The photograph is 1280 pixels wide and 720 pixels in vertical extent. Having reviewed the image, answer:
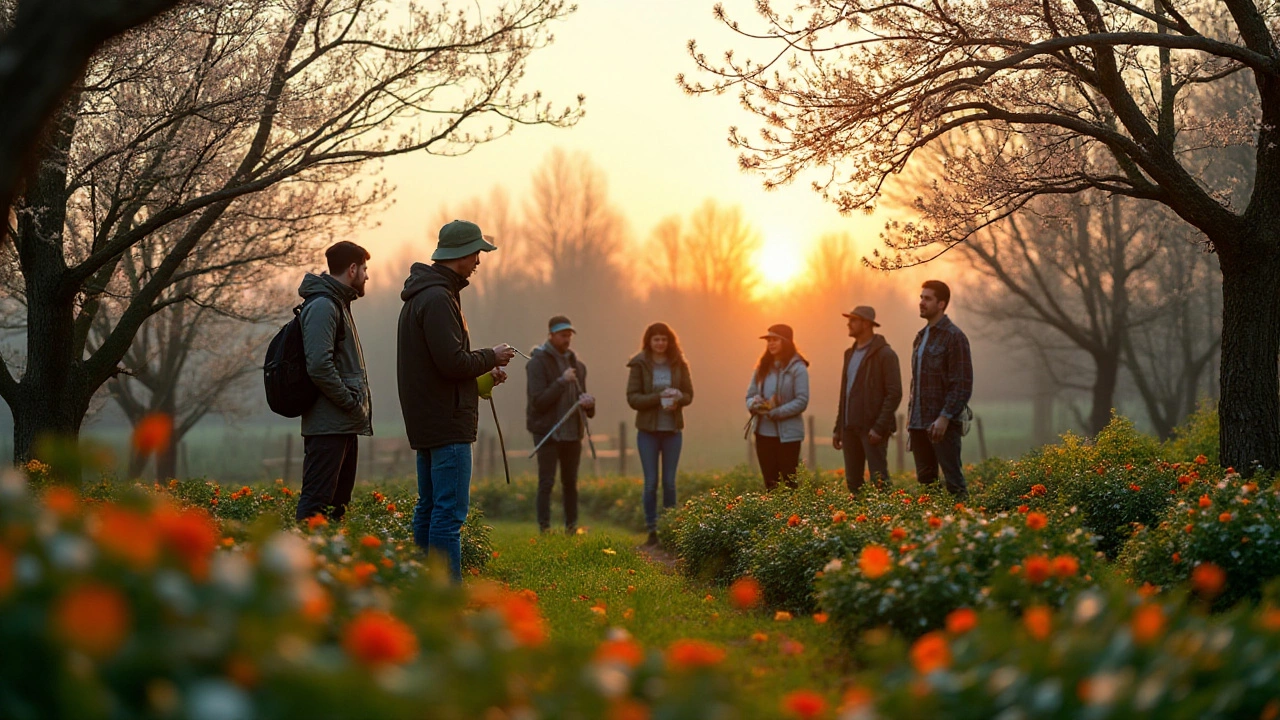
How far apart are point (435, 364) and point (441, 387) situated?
142 millimetres

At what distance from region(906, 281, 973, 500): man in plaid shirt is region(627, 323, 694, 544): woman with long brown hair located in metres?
2.28

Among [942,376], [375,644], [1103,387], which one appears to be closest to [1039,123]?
[942,376]

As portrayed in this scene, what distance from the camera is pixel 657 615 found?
230 inches


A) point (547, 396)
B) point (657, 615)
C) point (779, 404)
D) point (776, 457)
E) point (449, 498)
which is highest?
point (547, 396)

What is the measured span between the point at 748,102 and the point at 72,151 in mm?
6468

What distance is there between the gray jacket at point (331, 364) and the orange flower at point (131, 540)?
398 centimetres

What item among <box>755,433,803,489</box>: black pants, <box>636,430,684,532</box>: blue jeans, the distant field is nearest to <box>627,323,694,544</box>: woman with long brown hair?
<box>636,430,684,532</box>: blue jeans

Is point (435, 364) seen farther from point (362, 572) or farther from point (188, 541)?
point (188, 541)

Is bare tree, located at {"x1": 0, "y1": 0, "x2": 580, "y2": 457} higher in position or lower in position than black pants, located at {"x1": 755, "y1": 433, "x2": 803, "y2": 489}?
higher

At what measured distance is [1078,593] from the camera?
3.91 m

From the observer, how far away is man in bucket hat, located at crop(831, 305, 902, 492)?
955 centimetres

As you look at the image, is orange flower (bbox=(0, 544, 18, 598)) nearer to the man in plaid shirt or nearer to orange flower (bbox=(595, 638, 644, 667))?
orange flower (bbox=(595, 638, 644, 667))

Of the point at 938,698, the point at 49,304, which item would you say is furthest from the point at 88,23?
the point at 49,304

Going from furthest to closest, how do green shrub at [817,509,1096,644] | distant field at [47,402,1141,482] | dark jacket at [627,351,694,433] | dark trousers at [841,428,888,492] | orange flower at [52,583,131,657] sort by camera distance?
distant field at [47,402,1141,482] < dark jacket at [627,351,694,433] < dark trousers at [841,428,888,492] < green shrub at [817,509,1096,644] < orange flower at [52,583,131,657]
